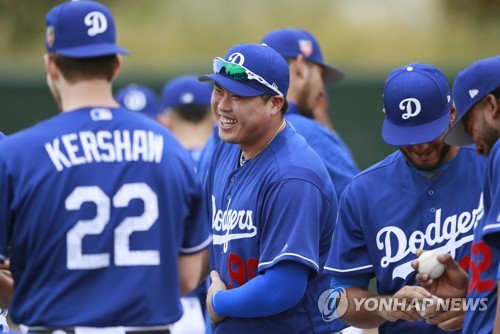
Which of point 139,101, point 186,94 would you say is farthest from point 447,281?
point 139,101

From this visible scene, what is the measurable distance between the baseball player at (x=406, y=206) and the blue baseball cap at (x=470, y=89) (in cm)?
20

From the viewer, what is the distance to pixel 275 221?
4082 millimetres

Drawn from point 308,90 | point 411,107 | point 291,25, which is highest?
point 411,107

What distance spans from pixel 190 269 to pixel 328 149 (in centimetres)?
160

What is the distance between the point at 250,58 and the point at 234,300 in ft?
3.53

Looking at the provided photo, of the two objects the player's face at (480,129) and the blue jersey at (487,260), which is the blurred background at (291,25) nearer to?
the player's face at (480,129)

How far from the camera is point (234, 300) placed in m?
4.09

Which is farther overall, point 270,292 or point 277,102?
point 277,102

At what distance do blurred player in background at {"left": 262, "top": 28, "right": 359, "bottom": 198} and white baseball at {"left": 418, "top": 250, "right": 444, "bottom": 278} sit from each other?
1393 millimetres

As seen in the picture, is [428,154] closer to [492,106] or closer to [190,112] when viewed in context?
[492,106]

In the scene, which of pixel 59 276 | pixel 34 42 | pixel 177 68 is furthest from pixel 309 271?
pixel 34 42

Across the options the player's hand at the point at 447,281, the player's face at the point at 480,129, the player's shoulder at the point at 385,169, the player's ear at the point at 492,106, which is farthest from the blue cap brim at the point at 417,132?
the player's hand at the point at 447,281

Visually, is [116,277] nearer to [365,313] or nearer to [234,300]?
[234,300]

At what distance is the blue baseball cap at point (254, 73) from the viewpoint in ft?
13.9
